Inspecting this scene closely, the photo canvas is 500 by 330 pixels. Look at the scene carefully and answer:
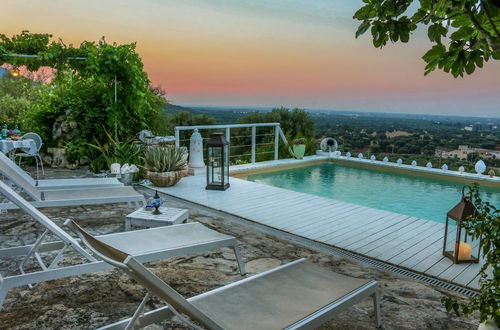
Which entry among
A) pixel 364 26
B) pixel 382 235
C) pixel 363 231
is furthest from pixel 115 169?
pixel 364 26

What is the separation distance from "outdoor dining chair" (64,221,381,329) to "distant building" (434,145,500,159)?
→ 804 cm

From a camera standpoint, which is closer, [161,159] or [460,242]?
[460,242]

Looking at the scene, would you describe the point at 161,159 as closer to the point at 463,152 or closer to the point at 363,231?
the point at 363,231

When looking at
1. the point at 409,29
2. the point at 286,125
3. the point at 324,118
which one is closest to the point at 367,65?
the point at 324,118

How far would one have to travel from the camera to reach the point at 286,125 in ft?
44.2

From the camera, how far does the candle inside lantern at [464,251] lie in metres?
3.66

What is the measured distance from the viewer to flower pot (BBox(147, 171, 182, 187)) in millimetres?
6613

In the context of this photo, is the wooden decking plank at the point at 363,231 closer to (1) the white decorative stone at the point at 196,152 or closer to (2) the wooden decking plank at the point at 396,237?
(2) the wooden decking plank at the point at 396,237

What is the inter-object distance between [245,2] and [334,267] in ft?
30.8

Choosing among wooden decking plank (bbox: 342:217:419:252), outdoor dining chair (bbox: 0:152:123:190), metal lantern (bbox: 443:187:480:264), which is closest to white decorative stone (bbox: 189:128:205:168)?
outdoor dining chair (bbox: 0:152:123:190)

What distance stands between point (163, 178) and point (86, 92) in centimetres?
337

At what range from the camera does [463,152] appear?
371 inches

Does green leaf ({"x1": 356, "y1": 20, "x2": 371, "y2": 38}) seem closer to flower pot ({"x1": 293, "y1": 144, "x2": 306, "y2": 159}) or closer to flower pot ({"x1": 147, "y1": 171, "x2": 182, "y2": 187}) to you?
flower pot ({"x1": 147, "y1": 171, "x2": 182, "y2": 187})

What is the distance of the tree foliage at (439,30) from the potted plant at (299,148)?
9.33 meters
